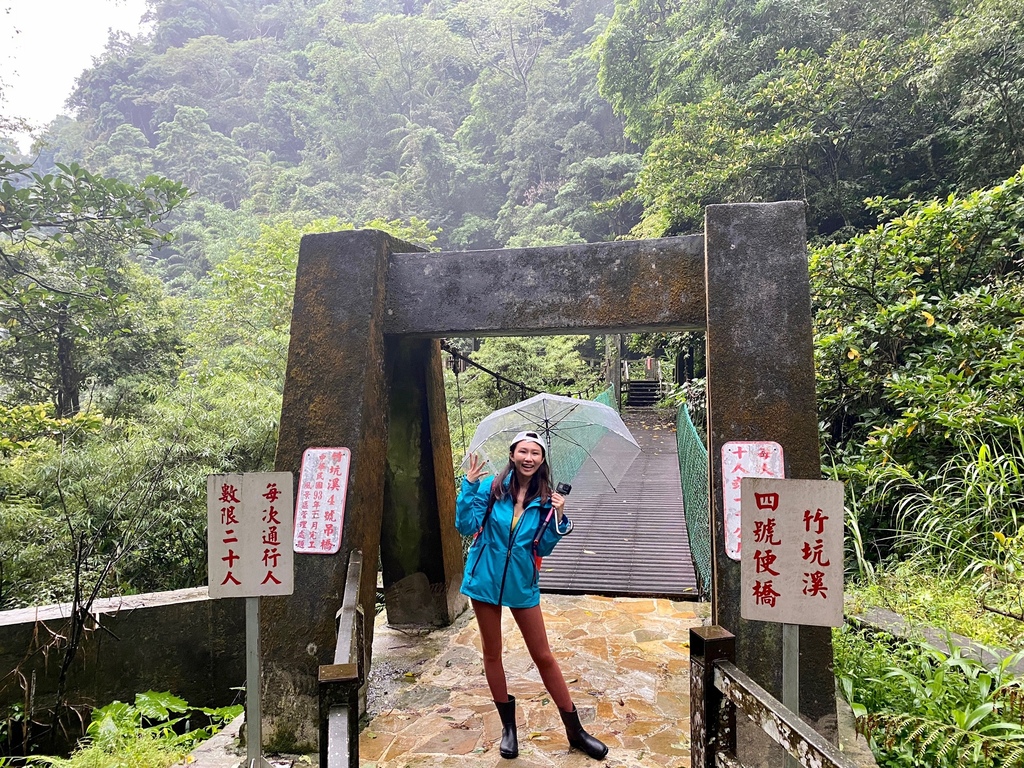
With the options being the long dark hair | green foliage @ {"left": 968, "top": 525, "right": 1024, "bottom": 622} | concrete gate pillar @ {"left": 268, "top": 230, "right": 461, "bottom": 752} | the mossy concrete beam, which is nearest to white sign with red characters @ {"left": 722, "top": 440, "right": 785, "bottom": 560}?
the mossy concrete beam

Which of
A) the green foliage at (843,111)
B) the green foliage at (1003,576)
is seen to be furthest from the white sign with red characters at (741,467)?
the green foliage at (843,111)

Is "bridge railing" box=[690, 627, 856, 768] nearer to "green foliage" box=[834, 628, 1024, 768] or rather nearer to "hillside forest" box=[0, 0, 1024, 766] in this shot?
"green foliage" box=[834, 628, 1024, 768]

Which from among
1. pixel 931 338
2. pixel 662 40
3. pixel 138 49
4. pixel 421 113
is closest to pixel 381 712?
pixel 931 338

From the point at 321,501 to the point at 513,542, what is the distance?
3.20ft

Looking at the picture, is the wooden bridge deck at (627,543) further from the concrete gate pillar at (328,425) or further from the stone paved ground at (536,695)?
the concrete gate pillar at (328,425)

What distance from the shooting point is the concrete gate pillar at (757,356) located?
250 cm

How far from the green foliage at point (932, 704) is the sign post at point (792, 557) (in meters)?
1.16

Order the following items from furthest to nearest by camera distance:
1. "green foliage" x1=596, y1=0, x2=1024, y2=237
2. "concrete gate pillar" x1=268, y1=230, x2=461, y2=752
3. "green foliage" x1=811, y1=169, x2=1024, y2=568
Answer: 1. "green foliage" x1=596, y1=0, x2=1024, y2=237
2. "green foliage" x1=811, y1=169, x2=1024, y2=568
3. "concrete gate pillar" x1=268, y1=230, x2=461, y2=752

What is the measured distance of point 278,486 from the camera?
2.01m

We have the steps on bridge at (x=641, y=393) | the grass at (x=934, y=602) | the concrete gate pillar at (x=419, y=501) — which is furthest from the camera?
the steps on bridge at (x=641, y=393)

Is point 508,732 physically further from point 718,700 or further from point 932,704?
point 932,704

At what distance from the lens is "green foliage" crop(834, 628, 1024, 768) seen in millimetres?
2162

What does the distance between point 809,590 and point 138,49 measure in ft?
159

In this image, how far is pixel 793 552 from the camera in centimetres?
157
